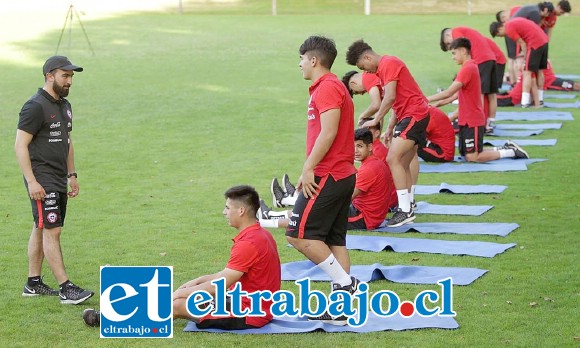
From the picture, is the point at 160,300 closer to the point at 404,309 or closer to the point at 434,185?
the point at 404,309

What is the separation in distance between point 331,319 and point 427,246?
263 centimetres

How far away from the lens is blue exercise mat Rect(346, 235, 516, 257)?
377 inches

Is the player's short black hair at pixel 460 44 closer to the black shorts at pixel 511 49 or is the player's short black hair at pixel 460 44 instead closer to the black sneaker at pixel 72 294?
the black sneaker at pixel 72 294

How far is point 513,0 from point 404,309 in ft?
129

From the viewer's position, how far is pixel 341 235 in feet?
25.5

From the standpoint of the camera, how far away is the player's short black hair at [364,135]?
10.3 m

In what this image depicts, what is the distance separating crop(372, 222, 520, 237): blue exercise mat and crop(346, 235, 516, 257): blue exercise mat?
0.46 metres

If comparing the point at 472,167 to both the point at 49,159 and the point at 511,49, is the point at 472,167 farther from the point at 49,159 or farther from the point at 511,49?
the point at 511,49

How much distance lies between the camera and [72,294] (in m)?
7.97

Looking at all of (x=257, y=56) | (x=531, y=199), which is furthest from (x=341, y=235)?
(x=257, y=56)

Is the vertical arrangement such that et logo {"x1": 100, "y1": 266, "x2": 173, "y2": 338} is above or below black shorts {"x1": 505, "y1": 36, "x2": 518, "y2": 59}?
above

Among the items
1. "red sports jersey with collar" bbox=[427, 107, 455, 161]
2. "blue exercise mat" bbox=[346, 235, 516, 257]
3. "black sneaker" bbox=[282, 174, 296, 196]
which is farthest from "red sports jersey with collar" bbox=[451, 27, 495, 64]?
"blue exercise mat" bbox=[346, 235, 516, 257]

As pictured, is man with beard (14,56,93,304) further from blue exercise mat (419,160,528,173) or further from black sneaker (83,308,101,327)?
blue exercise mat (419,160,528,173)

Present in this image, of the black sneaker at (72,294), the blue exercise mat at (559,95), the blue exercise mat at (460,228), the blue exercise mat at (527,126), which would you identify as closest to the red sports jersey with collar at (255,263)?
the black sneaker at (72,294)
